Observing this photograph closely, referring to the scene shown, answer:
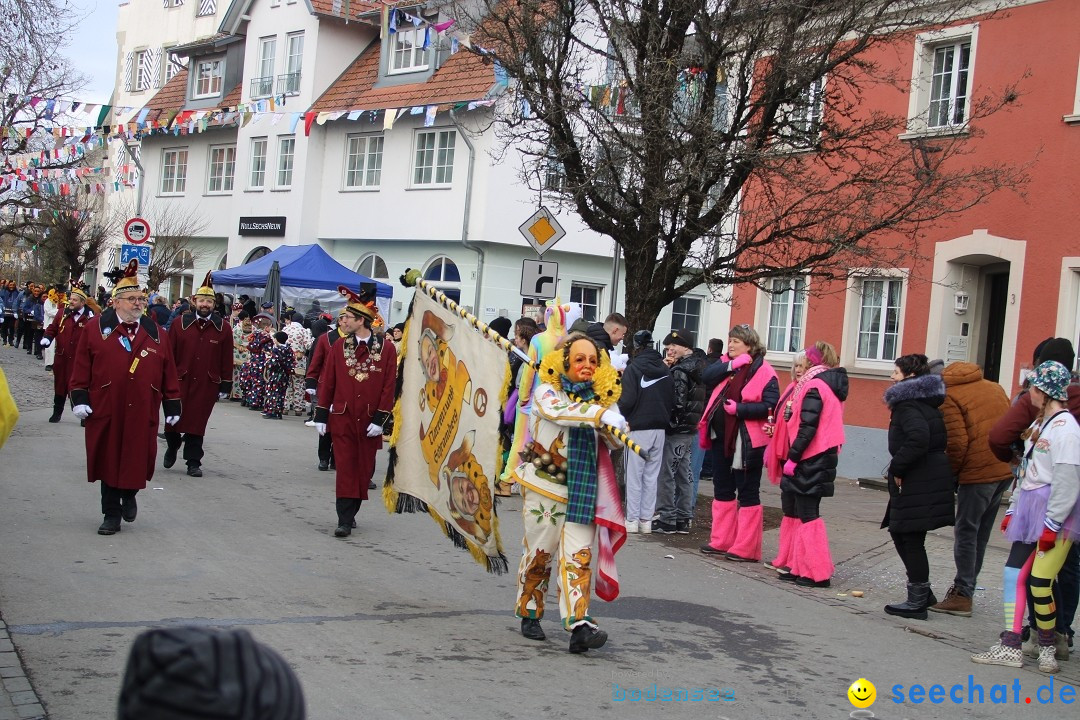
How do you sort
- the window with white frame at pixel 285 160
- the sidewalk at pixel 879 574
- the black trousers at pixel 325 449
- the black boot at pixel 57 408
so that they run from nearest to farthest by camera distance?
the sidewalk at pixel 879 574
the black trousers at pixel 325 449
the black boot at pixel 57 408
the window with white frame at pixel 285 160

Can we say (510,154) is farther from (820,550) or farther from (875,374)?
(820,550)

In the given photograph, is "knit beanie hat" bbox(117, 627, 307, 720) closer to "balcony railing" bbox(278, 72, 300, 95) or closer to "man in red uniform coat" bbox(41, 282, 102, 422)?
"man in red uniform coat" bbox(41, 282, 102, 422)

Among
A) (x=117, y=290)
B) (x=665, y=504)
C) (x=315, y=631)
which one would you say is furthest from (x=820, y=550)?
(x=117, y=290)

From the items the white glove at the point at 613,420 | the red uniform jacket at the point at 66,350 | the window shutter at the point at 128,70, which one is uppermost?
the window shutter at the point at 128,70

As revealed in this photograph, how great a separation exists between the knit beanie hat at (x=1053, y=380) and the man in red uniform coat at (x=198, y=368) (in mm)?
8621

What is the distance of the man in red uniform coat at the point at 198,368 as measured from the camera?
41.1 ft

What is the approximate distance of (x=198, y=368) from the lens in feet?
42.2

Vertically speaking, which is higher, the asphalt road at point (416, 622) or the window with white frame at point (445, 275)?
the window with white frame at point (445, 275)

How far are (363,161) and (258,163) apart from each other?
5.04 metres

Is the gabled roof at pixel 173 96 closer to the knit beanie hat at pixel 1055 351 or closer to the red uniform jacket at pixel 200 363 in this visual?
the red uniform jacket at pixel 200 363

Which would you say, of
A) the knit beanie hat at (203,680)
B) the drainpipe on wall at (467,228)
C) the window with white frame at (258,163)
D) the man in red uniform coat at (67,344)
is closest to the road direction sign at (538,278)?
the man in red uniform coat at (67,344)

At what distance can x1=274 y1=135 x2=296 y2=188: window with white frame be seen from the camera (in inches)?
1391

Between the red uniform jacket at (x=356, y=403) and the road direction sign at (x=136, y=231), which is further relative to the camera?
the road direction sign at (x=136, y=231)

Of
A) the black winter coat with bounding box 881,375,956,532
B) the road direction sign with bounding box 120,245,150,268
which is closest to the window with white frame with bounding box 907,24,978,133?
the black winter coat with bounding box 881,375,956,532
